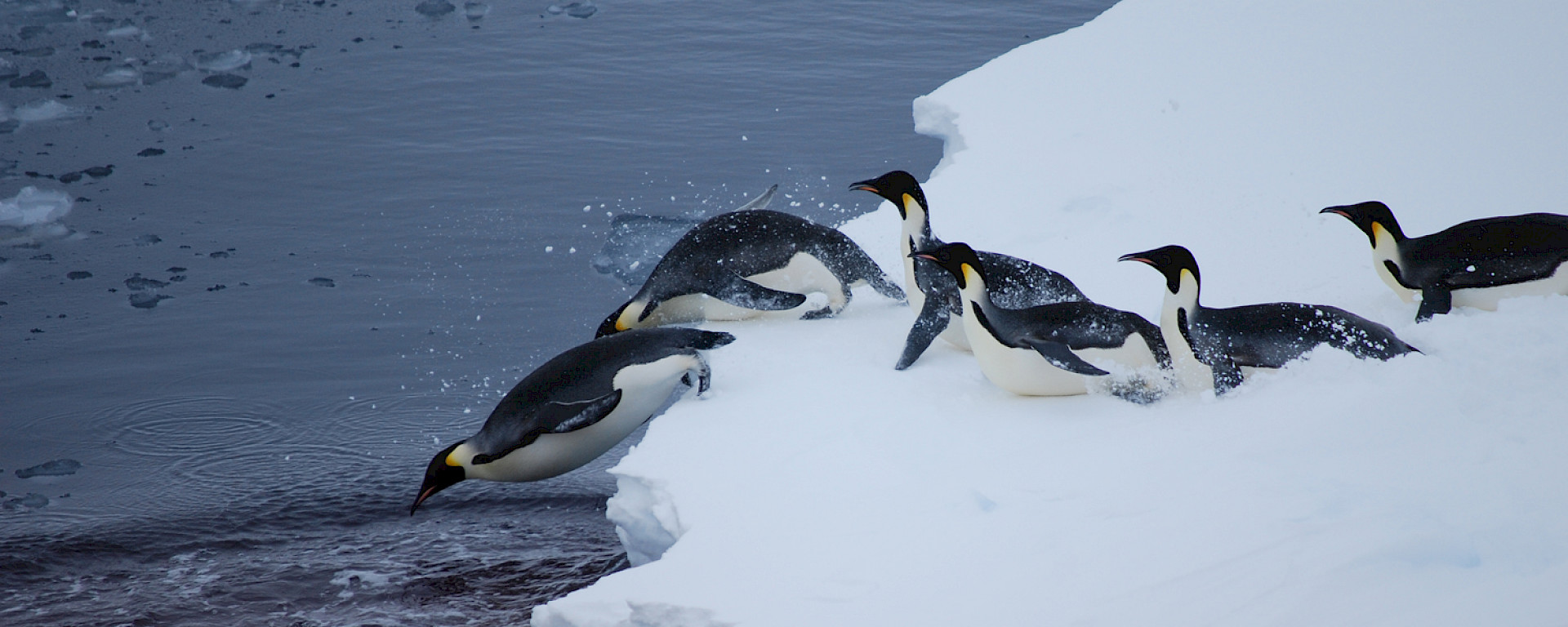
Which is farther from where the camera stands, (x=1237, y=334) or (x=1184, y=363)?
(x=1237, y=334)

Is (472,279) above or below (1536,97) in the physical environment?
below

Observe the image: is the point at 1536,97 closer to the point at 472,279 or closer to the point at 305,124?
the point at 472,279

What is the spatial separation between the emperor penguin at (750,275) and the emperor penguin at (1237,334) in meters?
1.35

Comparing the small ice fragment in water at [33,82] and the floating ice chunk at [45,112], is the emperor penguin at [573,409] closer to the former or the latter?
the floating ice chunk at [45,112]

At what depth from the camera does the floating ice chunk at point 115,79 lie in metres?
8.27

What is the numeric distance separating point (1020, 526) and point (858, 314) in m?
1.89

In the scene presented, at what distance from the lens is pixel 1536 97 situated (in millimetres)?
5758

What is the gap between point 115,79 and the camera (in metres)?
8.34

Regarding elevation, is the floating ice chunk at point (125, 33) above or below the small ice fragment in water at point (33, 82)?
above

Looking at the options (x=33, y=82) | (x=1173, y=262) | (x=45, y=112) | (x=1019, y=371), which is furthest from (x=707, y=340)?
(x=33, y=82)

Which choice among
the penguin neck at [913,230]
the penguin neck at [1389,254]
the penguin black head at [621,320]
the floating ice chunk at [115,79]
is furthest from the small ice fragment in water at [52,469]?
the floating ice chunk at [115,79]

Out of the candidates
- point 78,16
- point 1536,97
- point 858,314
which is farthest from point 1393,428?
point 78,16

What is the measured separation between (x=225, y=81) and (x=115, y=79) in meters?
0.71

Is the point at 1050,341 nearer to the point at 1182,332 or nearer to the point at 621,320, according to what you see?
the point at 1182,332
